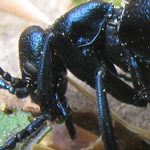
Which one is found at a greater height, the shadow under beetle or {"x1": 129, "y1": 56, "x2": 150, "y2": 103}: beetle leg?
the shadow under beetle

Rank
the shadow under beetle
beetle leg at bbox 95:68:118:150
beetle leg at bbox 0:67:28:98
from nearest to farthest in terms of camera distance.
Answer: beetle leg at bbox 95:68:118:150 → the shadow under beetle → beetle leg at bbox 0:67:28:98

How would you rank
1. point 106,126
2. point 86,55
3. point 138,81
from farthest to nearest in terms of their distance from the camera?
point 86,55 < point 138,81 < point 106,126

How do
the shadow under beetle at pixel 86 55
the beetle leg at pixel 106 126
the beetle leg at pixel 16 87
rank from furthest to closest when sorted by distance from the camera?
1. the beetle leg at pixel 16 87
2. the shadow under beetle at pixel 86 55
3. the beetle leg at pixel 106 126

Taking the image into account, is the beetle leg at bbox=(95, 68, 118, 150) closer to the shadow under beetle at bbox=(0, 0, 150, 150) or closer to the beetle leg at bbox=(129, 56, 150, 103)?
the shadow under beetle at bbox=(0, 0, 150, 150)

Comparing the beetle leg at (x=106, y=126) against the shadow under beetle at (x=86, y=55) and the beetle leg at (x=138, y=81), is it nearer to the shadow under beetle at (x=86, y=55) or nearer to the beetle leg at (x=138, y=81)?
the shadow under beetle at (x=86, y=55)

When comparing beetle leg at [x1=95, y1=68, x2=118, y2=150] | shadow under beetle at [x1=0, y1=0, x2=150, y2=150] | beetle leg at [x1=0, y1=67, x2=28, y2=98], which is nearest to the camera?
beetle leg at [x1=95, y1=68, x2=118, y2=150]

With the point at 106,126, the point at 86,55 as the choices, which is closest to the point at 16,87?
the point at 86,55

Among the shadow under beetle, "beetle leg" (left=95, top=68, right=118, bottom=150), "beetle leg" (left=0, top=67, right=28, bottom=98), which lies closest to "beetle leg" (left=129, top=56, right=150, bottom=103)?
the shadow under beetle

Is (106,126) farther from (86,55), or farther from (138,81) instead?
(86,55)

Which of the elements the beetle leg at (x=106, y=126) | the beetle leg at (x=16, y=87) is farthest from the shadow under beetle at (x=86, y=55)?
the beetle leg at (x=106, y=126)
